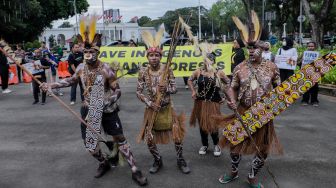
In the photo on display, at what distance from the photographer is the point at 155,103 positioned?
453cm

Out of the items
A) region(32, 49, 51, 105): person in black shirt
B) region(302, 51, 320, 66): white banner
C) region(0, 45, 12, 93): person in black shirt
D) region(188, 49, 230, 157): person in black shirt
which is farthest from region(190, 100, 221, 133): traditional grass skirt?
region(0, 45, 12, 93): person in black shirt

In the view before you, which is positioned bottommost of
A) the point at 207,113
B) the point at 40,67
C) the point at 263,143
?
the point at 263,143

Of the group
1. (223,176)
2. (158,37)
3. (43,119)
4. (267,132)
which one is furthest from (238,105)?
(43,119)

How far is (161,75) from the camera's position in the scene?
460cm

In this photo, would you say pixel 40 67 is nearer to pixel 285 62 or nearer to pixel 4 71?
pixel 4 71

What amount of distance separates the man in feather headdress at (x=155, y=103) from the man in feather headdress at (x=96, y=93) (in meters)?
0.39

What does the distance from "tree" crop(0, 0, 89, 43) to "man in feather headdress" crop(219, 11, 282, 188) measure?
79.0ft

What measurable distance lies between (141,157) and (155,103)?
1.37 meters

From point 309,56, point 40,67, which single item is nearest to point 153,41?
point 309,56

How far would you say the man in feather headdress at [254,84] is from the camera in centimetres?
401

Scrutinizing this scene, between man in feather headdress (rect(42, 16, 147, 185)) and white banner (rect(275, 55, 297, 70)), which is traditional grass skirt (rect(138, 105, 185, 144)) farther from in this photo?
white banner (rect(275, 55, 297, 70))

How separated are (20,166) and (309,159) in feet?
14.8

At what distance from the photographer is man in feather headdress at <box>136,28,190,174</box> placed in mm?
4566

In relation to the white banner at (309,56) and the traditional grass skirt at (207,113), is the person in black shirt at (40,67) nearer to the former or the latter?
the traditional grass skirt at (207,113)
